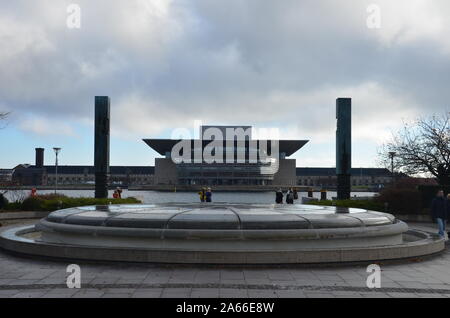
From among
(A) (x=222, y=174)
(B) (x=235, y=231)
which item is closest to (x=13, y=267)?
(B) (x=235, y=231)

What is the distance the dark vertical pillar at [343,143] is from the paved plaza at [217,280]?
48.5 feet

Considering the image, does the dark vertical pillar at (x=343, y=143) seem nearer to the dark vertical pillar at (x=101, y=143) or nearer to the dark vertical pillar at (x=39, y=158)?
the dark vertical pillar at (x=101, y=143)

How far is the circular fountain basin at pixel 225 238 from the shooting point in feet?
29.5

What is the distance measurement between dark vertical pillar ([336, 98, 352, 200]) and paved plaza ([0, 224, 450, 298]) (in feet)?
48.5

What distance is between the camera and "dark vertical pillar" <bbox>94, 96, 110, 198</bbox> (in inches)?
969

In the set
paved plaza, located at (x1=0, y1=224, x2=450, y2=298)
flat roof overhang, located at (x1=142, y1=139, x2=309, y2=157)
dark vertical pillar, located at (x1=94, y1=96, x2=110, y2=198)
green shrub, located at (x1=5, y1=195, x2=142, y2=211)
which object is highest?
flat roof overhang, located at (x1=142, y1=139, x2=309, y2=157)

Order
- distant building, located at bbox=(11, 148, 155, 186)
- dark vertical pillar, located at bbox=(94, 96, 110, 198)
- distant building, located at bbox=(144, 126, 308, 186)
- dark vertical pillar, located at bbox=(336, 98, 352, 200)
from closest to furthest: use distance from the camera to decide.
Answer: dark vertical pillar, located at bbox=(336, 98, 352, 200), dark vertical pillar, located at bbox=(94, 96, 110, 198), distant building, located at bbox=(144, 126, 308, 186), distant building, located at bbox=(11, 148, 155, 186)

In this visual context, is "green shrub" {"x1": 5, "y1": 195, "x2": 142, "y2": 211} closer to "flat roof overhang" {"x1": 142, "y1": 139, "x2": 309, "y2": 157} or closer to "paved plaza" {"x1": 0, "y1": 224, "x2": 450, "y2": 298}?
"paved plaza" {"x1": 0, "y1": 224, "x2": 450, "y2": 298}

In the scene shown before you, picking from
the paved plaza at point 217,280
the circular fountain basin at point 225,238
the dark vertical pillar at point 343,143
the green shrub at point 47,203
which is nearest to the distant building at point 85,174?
the green shrub at point 47,203

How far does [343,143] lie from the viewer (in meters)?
24.3

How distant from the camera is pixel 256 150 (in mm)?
107375

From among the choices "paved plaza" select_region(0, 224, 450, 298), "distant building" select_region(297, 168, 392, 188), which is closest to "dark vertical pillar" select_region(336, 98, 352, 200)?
"paved plaza" select_region(0, 224, 450, 298)

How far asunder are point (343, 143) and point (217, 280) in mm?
18049

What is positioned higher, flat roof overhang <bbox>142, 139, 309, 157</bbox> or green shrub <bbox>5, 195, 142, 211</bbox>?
flat roof overhang <bbox>142, 139, 309, 157</bbox>
